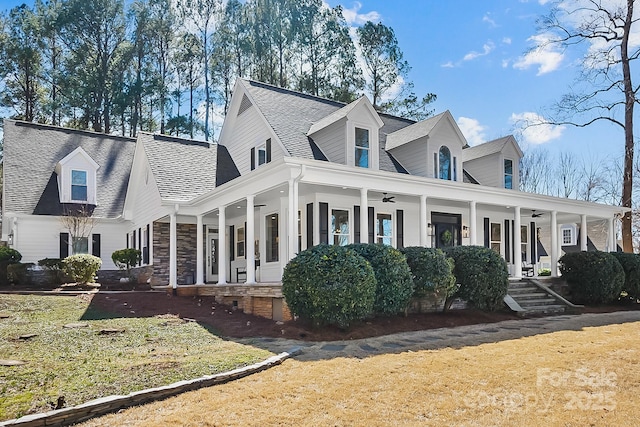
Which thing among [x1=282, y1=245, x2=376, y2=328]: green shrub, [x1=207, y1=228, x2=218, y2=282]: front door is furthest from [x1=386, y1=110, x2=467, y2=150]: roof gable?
[x1=282, y1=245, x2=376, y2=328]: green shrub

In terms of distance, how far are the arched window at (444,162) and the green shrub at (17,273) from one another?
49.3 feet

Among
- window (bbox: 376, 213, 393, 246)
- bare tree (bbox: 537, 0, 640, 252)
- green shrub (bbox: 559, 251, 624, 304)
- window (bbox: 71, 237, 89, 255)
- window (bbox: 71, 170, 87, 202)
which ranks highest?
bare tree (bbox: 537, 0, 640, 252)

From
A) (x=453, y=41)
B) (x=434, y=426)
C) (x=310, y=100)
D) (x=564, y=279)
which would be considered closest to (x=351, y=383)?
(x=434, y=426)

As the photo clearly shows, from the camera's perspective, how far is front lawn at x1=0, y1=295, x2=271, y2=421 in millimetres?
6035

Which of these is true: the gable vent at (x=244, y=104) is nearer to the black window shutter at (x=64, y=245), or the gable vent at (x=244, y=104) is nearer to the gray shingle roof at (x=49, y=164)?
the gray shingle roof at (x=49, y=164)

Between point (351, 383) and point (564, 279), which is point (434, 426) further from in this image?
Answer: point (564, 279)

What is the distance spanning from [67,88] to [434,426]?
34.3 meters

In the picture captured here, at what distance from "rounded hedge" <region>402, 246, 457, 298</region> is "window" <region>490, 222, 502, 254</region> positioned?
28.9ft

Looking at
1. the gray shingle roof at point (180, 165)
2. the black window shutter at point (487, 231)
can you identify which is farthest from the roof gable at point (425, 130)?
the gray shingle roof at point (180, 165)

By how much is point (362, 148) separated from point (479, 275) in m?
5.58

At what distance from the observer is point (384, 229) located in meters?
17.1

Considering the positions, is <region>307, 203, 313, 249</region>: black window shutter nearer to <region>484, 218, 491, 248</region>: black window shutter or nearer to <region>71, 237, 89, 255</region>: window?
<region>484, 218, 491, 248</region>: black window shutter

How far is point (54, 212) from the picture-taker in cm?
2100

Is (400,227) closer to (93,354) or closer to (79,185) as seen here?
(93,354)
